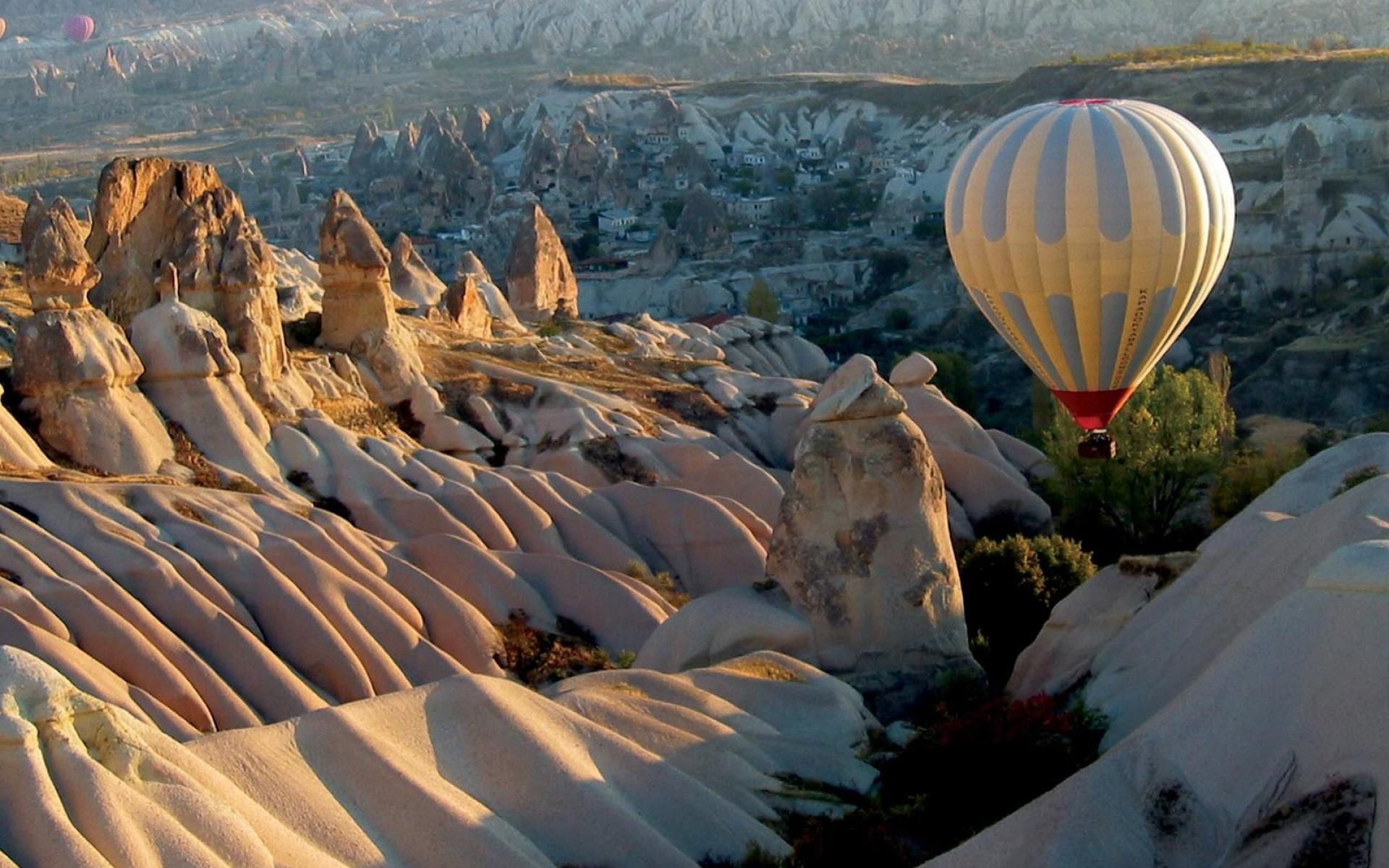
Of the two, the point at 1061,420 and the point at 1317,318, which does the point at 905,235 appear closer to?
the point at 1317,318

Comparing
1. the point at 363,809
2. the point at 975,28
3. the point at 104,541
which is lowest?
the point at 975,28

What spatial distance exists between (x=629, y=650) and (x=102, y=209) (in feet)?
35.5

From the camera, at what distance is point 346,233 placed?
25.5 meters

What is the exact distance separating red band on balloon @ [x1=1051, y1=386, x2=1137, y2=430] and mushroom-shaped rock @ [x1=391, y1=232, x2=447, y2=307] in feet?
69.6

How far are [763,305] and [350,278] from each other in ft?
78.8

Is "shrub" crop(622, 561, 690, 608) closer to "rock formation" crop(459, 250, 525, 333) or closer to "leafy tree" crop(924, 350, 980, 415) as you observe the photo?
"rock formation" crop(459, 250, 525, 333)

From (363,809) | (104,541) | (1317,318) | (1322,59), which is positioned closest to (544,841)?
(363,809)

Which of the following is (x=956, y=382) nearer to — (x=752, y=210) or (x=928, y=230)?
(x=928, y=230)

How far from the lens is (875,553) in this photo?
13648 mm

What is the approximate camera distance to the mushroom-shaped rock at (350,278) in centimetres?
2562

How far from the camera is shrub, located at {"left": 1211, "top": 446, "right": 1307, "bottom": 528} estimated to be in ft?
70.8

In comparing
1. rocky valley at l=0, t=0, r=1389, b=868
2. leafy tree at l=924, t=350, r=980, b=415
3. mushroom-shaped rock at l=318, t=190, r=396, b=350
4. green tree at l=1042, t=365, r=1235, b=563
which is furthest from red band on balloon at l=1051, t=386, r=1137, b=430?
leafy tree at l=924, t=350, r=980, b=415

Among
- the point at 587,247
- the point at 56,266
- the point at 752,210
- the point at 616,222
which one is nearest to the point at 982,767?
the point at 56,266

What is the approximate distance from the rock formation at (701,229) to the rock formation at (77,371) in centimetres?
4223
